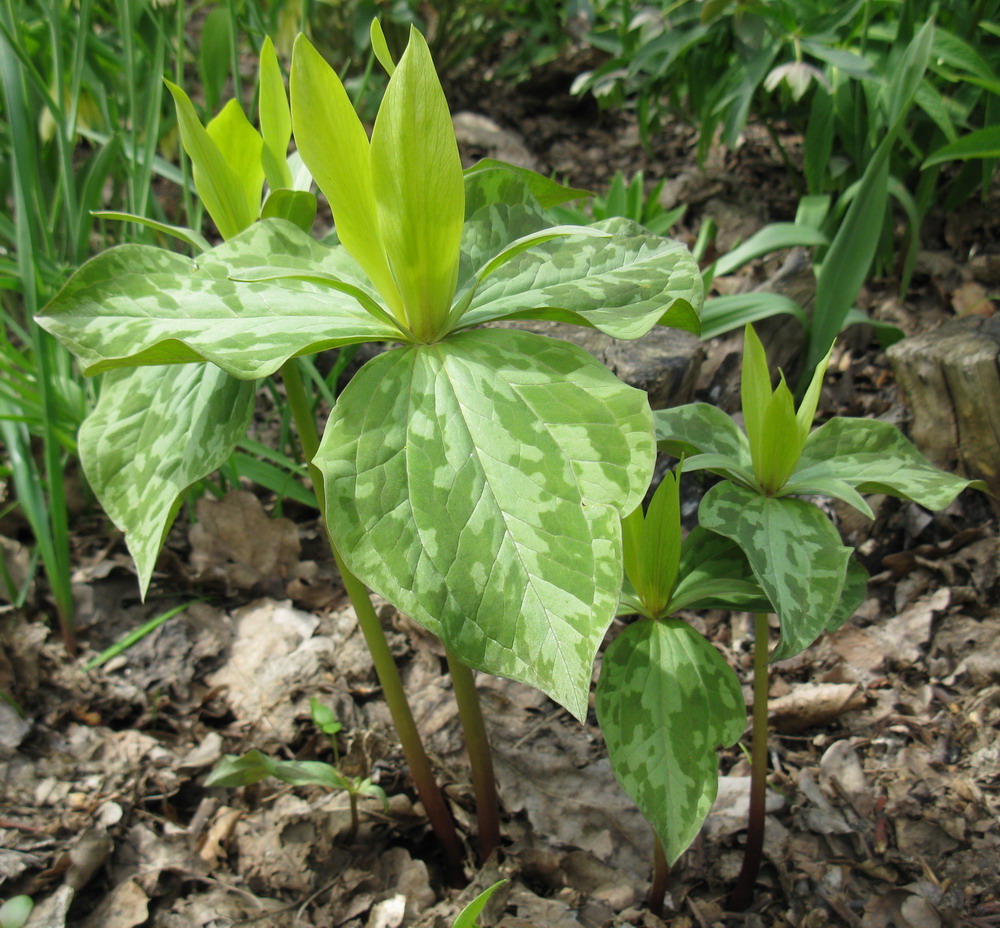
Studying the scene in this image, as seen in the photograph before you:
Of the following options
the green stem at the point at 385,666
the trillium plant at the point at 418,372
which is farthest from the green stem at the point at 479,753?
the trillium plant at the point at 418,372

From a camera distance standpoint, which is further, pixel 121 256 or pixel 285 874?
pixel 285 874

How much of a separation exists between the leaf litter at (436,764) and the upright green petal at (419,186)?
95 cm

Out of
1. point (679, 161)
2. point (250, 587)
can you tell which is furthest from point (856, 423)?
point (679, 161)

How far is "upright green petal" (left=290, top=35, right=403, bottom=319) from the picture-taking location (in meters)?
0.75

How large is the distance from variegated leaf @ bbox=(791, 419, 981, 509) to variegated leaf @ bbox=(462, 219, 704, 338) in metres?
0.31

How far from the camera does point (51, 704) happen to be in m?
1.64

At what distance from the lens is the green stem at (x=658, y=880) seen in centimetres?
114

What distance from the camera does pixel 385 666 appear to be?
1.13 metres

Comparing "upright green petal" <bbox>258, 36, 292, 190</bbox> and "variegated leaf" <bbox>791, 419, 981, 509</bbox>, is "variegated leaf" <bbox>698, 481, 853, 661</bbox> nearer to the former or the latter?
"variegated leaf" <bbox>791, 419, 981, 509</bbox>

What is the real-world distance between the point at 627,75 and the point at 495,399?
84.3 inches

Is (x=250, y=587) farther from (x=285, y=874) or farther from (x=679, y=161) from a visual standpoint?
(x=679, y=161)

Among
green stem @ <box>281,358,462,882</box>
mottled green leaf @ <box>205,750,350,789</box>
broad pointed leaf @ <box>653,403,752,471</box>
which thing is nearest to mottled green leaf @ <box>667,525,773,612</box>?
broad pointed leaf @ <box>653,403,752,471</box>

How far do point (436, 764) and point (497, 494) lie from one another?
93 cm

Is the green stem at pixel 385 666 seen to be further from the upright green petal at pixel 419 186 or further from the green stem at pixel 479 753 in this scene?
the upright green petal at pixel 419 186
